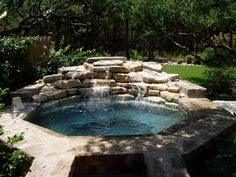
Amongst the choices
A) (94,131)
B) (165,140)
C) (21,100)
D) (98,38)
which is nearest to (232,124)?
(165,140)

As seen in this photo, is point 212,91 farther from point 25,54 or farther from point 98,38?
point 98,38

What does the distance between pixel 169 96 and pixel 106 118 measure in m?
1.79

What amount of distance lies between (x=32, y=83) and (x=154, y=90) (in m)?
3.31

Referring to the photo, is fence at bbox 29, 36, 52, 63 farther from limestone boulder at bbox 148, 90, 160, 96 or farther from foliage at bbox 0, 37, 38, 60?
limestone boulder at bbox 148, 90, 160, 96

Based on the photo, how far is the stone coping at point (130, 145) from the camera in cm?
358

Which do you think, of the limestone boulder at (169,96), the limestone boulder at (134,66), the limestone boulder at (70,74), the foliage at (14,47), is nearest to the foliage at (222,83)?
the limestone boulder at (169,96)

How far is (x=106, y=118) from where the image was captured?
6.51m

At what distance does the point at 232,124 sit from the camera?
202 inches

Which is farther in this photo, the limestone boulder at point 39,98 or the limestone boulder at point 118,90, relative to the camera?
the limestone boulder at point 118,90

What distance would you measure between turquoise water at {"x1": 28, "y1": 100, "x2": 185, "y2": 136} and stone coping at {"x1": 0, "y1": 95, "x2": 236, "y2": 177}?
0.86 meters

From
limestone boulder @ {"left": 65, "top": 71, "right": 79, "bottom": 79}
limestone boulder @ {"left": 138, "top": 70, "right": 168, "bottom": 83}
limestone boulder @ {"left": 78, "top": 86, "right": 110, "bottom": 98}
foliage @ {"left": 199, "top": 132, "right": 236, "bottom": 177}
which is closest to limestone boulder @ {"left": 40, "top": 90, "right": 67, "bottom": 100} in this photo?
limestone boulder @ {"left": 78, "top": 86, "right": 110, "bottom": 98}

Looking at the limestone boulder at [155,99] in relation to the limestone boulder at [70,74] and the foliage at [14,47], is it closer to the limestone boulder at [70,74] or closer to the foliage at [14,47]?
the limestone boulder at [70,74]

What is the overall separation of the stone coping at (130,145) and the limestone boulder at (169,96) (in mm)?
1881

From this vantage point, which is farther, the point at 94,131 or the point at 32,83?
the point at 32,83
